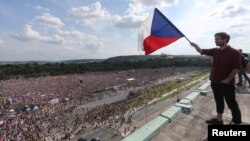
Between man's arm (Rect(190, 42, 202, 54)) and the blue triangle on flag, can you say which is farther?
the blue triangle on flag

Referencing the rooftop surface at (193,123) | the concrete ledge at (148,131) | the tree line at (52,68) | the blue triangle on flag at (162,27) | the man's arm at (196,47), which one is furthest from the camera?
the tree line at (52,68)

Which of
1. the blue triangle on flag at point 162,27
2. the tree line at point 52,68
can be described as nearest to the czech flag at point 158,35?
the blue triangle on flag at point 162,27

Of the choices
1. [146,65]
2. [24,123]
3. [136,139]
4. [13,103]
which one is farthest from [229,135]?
[146,65]

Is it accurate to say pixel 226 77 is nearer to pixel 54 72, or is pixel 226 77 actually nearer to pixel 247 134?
pixel 247 134

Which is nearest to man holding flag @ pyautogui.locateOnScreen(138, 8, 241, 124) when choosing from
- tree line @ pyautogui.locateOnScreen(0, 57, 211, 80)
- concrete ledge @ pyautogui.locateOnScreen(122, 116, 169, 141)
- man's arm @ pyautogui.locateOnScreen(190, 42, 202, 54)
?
man's arm @ pyautogui.locateOnScreen(190, 42, 202, 54)

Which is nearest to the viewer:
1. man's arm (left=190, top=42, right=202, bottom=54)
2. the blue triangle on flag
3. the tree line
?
man's arm (left=190, top=42, right=202, bottom=54)

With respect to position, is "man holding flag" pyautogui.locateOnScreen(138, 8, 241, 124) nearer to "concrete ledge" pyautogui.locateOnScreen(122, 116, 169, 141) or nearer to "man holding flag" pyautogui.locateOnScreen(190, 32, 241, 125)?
"man holding flag" pyautogui.locateOnScreen(190, 32, 241, 125)

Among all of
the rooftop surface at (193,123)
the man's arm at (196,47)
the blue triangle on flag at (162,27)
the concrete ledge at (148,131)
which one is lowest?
the rooftop surface at (193,123)

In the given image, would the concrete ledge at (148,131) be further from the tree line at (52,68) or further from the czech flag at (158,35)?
the tree line at (52,68)

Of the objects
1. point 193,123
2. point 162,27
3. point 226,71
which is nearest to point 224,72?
point 226,71
